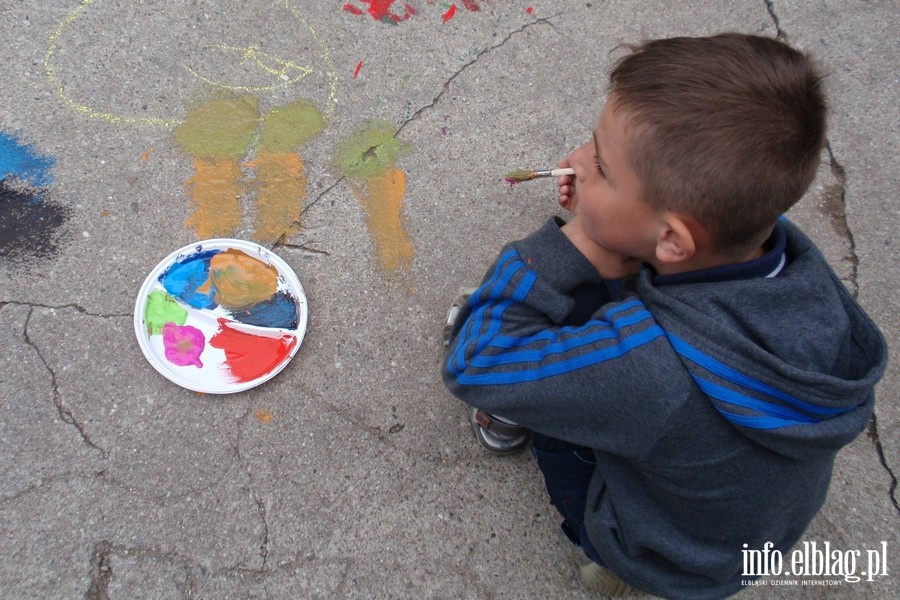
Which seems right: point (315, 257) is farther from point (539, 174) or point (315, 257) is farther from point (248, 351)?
point (539, 174)

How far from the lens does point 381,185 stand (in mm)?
2098

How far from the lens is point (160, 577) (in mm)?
1610

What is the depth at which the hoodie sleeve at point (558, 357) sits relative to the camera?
1.17 meters

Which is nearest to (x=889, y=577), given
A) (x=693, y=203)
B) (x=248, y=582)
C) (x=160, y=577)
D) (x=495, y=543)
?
(x=495, y=543)

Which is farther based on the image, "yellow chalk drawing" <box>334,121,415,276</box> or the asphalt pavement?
"yellow chalk drawing" <box>334,121,415,276</box>

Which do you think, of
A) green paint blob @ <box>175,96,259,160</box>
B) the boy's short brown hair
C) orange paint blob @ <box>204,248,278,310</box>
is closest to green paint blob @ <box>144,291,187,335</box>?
orange paint blob @ <box>204,248,278,310</box>

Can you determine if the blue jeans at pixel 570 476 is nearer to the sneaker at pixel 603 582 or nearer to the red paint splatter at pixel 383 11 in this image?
the sneaker at pixel 603 582

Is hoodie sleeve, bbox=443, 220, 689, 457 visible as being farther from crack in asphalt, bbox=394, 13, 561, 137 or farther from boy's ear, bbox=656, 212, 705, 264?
crack in asphalt, bbox=394, 13, 561, 137

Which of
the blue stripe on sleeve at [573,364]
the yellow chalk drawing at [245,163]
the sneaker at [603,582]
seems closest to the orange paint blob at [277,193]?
the yellow chalk drawing at [245,163]

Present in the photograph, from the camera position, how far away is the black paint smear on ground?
185 centimetres

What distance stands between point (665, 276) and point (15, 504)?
1.80 metres

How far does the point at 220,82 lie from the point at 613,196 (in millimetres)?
1542

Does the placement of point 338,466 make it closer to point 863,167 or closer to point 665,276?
point 665,276

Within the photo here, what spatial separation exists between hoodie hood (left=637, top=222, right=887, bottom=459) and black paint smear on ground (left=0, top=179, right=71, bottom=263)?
184 centimetres
